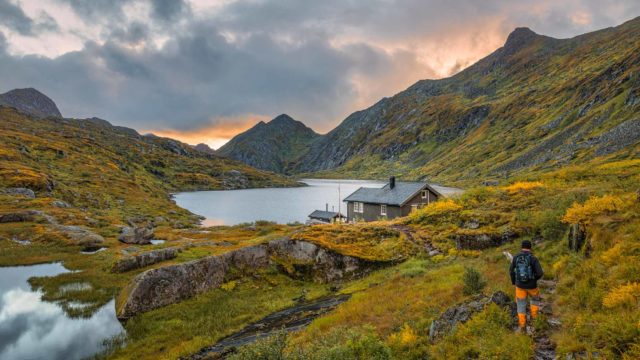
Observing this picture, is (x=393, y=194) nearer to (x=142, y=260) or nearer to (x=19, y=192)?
(x=142, y=260)

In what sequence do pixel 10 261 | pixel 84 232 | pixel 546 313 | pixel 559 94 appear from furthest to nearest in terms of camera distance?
pixel 559 94, pixel 84 232, pixel 10 261, pixel 546 313

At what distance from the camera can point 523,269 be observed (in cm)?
1051

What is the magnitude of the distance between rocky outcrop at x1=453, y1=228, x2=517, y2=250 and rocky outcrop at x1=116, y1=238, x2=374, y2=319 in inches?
281

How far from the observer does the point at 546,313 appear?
10.5 metres

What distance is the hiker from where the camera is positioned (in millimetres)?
10031

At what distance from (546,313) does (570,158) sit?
107 m

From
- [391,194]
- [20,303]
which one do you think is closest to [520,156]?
[391,194]

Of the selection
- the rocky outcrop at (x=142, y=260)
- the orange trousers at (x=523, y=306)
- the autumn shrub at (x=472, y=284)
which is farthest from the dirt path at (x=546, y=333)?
the rocky outcrop at (x=142, y=260)

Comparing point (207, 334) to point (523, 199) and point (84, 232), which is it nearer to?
point (523, 199)

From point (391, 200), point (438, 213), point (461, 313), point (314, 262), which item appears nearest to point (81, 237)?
point (314, 262)

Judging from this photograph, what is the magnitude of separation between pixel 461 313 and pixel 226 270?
18907 mm

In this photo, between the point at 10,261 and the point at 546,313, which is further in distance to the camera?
the point at 10,261

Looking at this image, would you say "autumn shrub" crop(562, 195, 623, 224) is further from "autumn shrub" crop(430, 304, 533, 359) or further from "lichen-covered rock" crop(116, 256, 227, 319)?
"lichen-covered rock" crop(116, 256, 227, 319)

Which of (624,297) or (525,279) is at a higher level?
(525,279)
